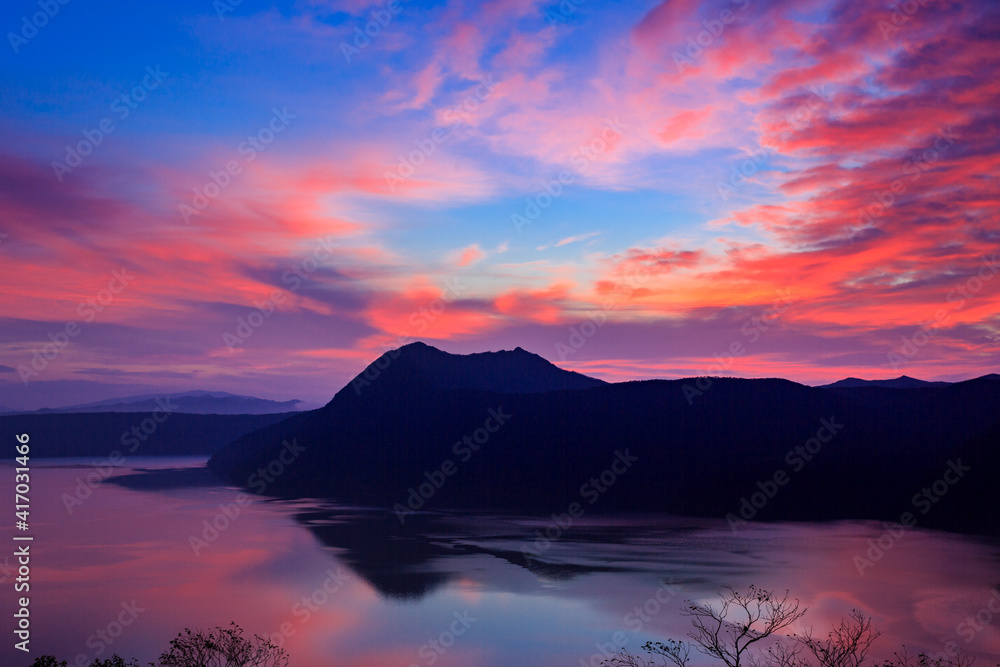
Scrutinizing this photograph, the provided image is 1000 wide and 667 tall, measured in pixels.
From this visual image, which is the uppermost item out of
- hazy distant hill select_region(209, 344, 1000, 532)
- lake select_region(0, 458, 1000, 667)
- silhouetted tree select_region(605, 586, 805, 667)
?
hazy distant hill select_region(209, 344, 1000, 532)

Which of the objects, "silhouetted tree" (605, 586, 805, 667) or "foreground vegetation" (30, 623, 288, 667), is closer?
"foreground vegetation" (30, 623, 288, 667)

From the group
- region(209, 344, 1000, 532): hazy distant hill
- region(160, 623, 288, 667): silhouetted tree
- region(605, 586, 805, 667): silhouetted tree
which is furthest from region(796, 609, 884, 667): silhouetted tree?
region(209, 344, 1000, 532): hazy distant hill

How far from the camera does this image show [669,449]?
129 metres

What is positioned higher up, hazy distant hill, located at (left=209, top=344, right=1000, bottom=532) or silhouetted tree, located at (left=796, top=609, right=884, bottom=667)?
hazy distant hill, located at (left=209, top=344, right=1000, bottom=532)

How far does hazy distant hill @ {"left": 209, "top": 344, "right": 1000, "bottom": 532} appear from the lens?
104 m

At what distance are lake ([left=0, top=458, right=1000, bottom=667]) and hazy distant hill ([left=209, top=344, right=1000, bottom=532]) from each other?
13739 mm

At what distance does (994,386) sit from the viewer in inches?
5335

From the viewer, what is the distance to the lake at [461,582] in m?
41.2

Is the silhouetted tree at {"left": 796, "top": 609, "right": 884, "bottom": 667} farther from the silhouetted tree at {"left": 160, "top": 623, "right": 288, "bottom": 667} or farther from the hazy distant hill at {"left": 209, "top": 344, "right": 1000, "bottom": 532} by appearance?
the hazy distant hill at {"left": 209, "top": 344, "right": 1000, "bottom": 532}

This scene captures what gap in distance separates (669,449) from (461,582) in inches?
3058

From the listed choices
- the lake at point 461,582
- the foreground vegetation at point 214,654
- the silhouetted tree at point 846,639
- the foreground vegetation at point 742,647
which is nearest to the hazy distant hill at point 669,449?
the lake at point 461,582

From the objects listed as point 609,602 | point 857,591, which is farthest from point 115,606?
point 857,591

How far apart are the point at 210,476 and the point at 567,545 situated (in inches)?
4893

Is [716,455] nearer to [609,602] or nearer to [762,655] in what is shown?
[609,602]
